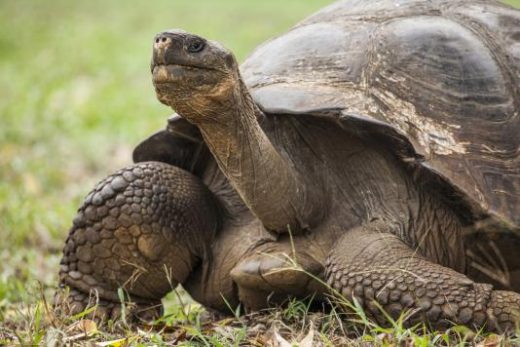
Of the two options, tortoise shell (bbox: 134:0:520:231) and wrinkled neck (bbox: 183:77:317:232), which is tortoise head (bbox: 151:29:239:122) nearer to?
wrinkled neck (bbox: 183:77:317:232)

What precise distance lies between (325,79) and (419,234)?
0.74 metres

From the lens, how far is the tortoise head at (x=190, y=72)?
3053 mm

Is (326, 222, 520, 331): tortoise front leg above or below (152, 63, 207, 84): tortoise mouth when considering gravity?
below

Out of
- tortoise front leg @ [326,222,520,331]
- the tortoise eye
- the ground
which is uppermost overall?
the tortoise eye

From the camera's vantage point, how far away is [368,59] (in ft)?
12.4

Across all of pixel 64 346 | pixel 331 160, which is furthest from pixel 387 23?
pixel 64 346

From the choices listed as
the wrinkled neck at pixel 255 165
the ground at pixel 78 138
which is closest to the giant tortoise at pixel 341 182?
the wrinkled neck at pixel 255 165

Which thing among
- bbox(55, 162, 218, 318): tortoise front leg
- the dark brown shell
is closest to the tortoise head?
the dark brown shell

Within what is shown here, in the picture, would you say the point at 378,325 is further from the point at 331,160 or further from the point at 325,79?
the point at 325,79

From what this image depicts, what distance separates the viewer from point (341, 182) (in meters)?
3.72

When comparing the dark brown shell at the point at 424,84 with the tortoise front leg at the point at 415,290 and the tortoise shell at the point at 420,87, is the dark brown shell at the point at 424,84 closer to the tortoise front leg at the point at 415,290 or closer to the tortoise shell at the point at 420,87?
the tortoise shell at the point at 420,87

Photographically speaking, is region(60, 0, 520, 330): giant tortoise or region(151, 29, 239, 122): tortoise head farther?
region(60, 0, 520, 330): giant tortoise

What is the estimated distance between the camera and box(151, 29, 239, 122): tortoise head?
3053 millimetres

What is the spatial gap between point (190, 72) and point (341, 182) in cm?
92
